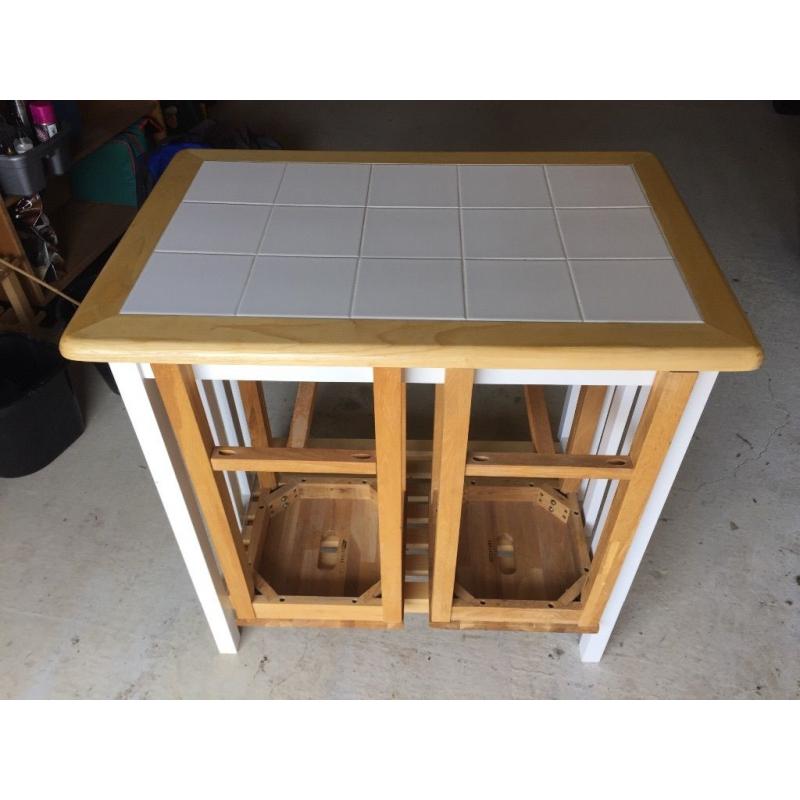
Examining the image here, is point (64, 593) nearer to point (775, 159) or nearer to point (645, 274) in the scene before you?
point (645, 274)

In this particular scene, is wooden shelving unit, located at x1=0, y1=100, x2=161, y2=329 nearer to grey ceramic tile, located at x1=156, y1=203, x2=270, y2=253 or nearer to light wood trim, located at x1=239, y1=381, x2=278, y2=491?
light wood trim, located at x1=239, y1=381, x2=278, y2=491

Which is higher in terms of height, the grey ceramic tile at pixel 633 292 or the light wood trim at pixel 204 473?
the grey ceramic tile at pixel 633 292

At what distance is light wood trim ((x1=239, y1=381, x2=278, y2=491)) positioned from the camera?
1.83 metres

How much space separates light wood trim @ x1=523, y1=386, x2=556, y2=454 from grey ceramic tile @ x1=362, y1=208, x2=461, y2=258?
2.50 ft

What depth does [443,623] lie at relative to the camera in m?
1.63

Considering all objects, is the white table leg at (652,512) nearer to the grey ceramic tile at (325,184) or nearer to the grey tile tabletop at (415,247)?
the grey tile tabletop at (415,247)

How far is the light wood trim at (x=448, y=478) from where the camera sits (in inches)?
45.8

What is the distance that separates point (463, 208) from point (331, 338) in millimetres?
476

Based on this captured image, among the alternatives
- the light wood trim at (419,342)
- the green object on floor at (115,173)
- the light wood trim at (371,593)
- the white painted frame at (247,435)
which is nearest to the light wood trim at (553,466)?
the white painted frame at (247,435)

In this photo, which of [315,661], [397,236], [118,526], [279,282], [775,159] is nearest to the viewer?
[279,282]

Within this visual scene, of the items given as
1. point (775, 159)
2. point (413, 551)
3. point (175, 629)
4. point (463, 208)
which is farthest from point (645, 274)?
point (775, 159)

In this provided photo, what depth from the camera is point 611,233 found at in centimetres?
129

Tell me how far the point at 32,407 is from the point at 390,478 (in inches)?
50.9

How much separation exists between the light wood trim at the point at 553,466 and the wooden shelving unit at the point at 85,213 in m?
1.90
